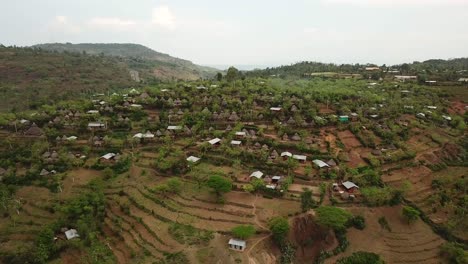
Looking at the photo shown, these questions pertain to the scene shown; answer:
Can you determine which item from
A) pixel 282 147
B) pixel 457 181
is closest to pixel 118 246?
pixel 282 147

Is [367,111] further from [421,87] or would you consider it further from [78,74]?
[78,74]

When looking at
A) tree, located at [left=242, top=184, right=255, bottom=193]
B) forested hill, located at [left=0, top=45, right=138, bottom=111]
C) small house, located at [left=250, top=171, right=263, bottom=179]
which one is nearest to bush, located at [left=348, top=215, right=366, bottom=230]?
tree, located at [left=242, top=184, right=255, bottom=193]

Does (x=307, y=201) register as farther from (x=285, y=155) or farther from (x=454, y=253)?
(x=454, y=253)

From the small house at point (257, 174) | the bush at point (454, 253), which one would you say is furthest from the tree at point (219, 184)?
the bush at point (454, 253)

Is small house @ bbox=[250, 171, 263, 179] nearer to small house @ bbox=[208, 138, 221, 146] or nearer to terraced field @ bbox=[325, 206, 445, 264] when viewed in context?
small house @ bbox=[208, 138, 221, 146]

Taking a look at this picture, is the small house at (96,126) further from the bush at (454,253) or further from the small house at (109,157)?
the bush at (454,253)

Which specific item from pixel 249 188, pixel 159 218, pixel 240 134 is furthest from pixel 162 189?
pixel 240 134
